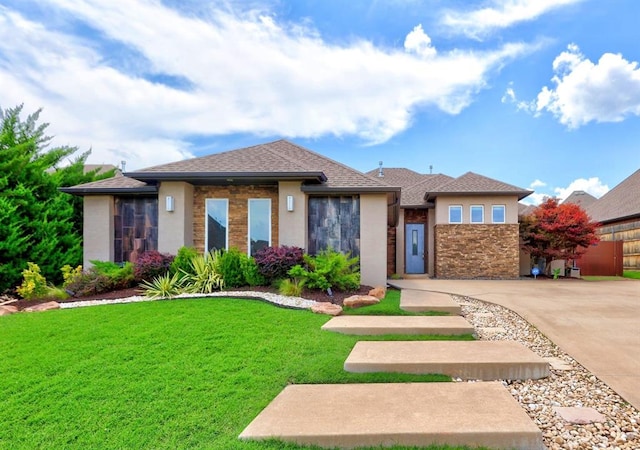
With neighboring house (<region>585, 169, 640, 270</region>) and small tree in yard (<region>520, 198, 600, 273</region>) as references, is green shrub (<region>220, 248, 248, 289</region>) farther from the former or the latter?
neighboring house (<region>585, 169, 640, 270</region>)

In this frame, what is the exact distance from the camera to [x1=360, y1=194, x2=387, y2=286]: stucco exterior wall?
9.84 metres

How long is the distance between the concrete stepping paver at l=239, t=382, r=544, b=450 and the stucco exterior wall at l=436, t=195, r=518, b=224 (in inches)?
486

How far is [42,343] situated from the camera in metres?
4.68

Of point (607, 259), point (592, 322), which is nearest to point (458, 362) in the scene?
point (592, 322)

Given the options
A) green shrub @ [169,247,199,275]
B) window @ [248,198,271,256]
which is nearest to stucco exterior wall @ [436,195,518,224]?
window @ [248,198,271,256]

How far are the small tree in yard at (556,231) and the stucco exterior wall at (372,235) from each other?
898 centimetres

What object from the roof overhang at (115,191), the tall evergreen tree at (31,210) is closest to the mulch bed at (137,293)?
the tall evergreen tree at (31,210)

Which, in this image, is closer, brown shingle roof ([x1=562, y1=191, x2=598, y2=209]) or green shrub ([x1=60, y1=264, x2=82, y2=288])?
green shrub ([x1=60, y1=264, x2=82, y2=288])

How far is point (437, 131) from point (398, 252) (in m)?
5.99

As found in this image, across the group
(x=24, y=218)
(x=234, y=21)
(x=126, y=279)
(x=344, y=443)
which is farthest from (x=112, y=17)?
(x=344, y=443)

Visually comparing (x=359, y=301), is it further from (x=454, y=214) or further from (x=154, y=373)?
(x=454, y=214)

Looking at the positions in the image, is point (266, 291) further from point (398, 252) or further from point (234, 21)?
point (398, 252)

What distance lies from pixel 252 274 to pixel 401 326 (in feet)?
14.0

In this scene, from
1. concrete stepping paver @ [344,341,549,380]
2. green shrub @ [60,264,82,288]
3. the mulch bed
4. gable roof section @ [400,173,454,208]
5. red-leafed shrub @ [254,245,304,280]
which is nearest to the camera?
concrete stepping paver @ [344,341,549,380]
